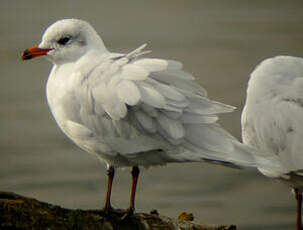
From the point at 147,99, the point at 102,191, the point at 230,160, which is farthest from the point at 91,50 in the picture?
the point at 102,191

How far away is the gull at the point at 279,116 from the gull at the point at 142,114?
1.11m

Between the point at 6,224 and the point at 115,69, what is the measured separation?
1533 mm

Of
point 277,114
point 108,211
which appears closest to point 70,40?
point 108,211

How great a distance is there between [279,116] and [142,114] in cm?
166

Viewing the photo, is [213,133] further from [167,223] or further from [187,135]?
[167,223]

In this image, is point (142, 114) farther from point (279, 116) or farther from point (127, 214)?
point (279, 116)

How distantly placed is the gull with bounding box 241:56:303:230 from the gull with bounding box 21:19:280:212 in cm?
111

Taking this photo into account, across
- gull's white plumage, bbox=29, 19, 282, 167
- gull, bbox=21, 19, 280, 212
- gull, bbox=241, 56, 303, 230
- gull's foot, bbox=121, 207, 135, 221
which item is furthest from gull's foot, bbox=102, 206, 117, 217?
gull, bbox=241, 56, 303, 230

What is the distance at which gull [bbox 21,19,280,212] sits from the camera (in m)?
5.82

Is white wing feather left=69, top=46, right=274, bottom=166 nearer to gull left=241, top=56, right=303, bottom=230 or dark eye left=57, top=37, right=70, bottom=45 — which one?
dark eye left=57, top=37, right=70, bottom=45

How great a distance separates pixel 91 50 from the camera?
261 inches

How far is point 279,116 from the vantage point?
697 cm

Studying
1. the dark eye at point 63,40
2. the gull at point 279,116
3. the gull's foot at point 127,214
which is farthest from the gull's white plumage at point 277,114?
the dark eye at point 63,40

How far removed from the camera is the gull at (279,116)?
6949 millimetres
